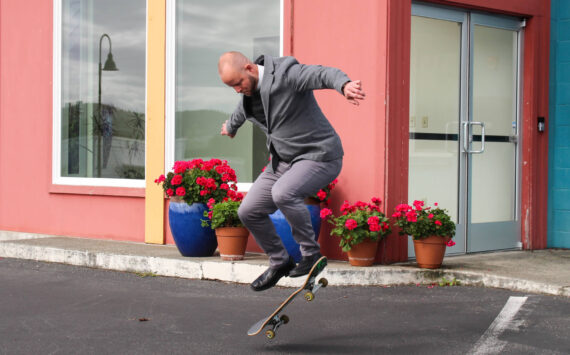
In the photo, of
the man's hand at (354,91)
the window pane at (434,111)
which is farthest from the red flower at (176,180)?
the man's hand at (354,91)

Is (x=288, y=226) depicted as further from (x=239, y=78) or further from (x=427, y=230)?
(x=239, y=78)

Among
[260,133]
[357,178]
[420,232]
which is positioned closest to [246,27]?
[260,133]

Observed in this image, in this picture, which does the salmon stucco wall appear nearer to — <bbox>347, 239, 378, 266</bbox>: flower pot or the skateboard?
<bbox>347, 239, 378, 266</bbox>: flower pot

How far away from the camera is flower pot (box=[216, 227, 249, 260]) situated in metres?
8.01

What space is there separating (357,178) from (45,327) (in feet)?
12.1

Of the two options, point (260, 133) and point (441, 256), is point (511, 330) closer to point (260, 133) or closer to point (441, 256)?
point (441, 256)

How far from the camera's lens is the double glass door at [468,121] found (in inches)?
331

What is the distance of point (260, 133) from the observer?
30.3ft

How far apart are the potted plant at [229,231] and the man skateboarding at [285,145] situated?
2635 millimetres

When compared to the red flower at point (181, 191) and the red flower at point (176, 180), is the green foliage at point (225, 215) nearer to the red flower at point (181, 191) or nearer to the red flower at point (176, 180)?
the red flower at point (181, 191)

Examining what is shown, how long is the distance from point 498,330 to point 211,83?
5384 mm

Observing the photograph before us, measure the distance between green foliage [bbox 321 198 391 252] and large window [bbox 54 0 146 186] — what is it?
3416 millimetres

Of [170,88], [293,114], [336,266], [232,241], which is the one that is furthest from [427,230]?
[170,88]

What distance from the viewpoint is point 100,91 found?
1071 cm
